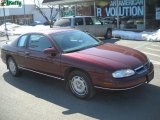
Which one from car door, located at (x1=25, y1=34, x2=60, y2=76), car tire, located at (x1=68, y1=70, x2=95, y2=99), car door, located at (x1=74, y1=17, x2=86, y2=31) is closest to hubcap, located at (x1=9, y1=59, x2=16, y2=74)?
car door, located at (x1=25, y1=34, x2=60, y2=76)

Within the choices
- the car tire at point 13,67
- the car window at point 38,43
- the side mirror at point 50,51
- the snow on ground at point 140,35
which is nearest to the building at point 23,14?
the snow on ground at point 140,35

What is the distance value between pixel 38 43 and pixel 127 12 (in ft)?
54.8

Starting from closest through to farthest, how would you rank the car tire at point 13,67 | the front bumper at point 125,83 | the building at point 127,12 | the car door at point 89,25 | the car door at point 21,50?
the front bumper at point 125,83, the car door at point 21,50, the car tire at point 13,67, the car door at point 89,25, the building at point 127,12

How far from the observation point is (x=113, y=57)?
650 cm

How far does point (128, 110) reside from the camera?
231 inches

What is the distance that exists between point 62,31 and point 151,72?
98.0 inches

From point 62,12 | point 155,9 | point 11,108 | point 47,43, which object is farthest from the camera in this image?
point 62,12

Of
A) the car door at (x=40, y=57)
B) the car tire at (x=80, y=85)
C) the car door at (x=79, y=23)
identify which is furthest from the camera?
the car door at (x=79, y=23)

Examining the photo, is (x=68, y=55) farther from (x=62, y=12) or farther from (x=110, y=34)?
(x=62, y=12)

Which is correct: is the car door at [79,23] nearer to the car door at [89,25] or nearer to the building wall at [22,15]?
the car door at [89,25]

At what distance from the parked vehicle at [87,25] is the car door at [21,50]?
8535mm

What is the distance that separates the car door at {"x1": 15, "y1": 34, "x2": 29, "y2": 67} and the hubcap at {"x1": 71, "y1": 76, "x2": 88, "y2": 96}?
2.20 metres

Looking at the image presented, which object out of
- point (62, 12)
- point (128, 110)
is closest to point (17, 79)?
point (128, 110)

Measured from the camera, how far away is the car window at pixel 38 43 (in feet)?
24.6
